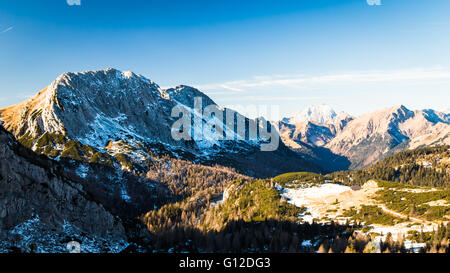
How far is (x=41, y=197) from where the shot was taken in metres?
85.8

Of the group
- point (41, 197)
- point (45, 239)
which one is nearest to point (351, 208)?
point (45, 239)

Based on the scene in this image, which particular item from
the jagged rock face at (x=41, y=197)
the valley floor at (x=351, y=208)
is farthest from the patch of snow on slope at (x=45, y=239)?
the valley floor at (x=351, y=208)

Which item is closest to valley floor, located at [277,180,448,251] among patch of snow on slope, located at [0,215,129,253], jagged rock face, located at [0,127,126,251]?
patch of snow on slope, located at [0,215,129,253]

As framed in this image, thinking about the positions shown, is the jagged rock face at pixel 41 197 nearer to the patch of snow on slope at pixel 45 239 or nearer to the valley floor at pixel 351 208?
the patch of snow on slope at pixel 45 239

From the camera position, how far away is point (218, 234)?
134250 millimetres

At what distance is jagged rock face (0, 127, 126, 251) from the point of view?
75.8 m

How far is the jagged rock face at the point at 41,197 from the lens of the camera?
75.8 metres

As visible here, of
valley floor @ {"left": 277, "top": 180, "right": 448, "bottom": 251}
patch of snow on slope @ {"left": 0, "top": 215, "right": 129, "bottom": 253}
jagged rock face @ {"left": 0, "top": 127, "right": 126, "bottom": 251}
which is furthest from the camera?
valley floor @ {"left": 277, "top": 180, "right": 448, "bottom": 251}

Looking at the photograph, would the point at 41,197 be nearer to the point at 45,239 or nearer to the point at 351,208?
the point at 45,239

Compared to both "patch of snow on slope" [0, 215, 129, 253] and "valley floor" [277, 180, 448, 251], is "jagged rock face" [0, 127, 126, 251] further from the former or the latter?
"valley floor" [277, 180, 448, 251]

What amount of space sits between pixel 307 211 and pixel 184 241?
7474 cm

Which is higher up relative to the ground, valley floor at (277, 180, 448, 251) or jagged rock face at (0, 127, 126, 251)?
jagged rock face at (0, 127, 126, 251)
